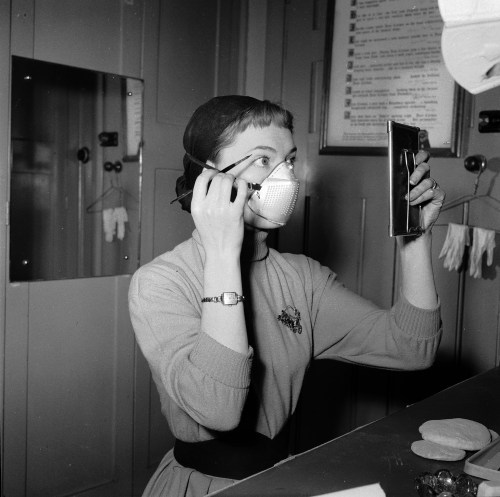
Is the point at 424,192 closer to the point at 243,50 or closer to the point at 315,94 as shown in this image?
the point at 315,94

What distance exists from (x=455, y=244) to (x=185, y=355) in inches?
51.4

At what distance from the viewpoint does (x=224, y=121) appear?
4.93ft

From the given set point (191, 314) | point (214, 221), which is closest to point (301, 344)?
point (191, 314)

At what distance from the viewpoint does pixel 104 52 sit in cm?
242

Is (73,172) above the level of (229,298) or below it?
above

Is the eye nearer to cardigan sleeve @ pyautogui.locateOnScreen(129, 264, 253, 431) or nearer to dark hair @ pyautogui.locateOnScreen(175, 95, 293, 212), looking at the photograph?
dark hair @ pyautogui.locateOnScreen(175, 95, 293, 212)

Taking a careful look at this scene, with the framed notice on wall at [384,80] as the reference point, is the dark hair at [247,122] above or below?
below

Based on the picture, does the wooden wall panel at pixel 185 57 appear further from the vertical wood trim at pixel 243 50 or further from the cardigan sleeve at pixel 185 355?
the cardigan sleeve at pixel 185 355

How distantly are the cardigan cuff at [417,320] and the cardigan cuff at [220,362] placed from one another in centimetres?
50

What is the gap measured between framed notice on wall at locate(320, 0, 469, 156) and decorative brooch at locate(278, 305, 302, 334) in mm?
1064

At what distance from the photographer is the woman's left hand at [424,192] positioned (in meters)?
1.43

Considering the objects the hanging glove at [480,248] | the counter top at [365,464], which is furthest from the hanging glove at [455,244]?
the counter top at [365,464]

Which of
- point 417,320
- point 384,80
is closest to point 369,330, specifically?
point 417,320

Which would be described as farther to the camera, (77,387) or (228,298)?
(77,387)
